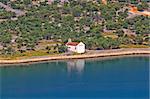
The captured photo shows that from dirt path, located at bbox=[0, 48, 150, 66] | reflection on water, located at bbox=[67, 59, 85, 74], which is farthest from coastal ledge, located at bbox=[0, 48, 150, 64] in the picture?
reflection on water, located at bbox=[67, 59, 85, 74]

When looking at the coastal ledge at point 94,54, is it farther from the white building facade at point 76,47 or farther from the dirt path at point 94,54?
the white building facade at point 76,47

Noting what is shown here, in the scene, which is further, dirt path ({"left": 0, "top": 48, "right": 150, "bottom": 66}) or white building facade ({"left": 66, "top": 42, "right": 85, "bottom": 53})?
white building facade ({"left": 66, "top": 42, "right": 85, "bottom": 53})

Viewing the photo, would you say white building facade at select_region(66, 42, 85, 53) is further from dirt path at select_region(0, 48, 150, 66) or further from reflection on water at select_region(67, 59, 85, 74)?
reflection on water at select_region(67, 59, 85, 74)

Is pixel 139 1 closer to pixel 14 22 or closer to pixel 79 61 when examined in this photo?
pixel 14 22

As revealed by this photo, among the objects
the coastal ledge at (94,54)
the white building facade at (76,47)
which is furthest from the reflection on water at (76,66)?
the white building facade at (76,47)

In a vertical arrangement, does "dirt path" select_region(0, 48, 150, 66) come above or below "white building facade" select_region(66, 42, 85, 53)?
below

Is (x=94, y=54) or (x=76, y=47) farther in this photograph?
(x=76, y=47)

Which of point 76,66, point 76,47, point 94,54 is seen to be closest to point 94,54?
point 94,54

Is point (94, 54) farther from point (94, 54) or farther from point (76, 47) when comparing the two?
point (76, 47)
